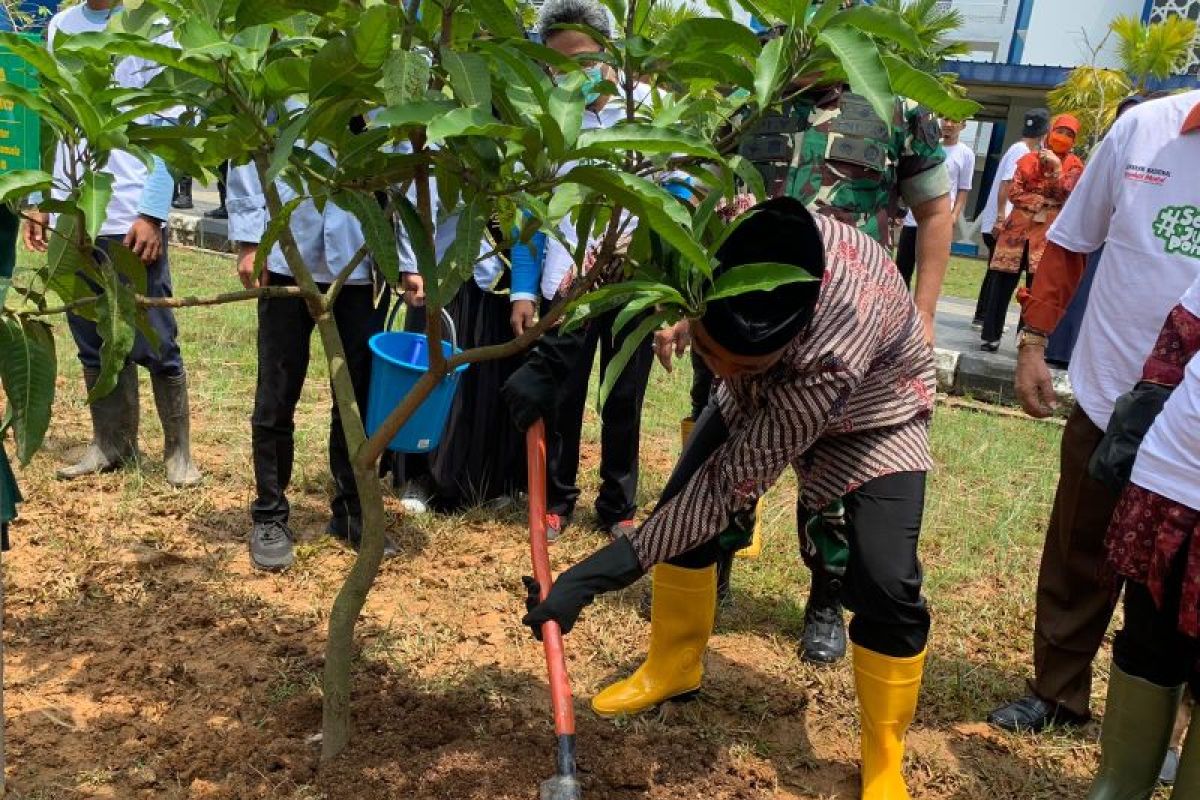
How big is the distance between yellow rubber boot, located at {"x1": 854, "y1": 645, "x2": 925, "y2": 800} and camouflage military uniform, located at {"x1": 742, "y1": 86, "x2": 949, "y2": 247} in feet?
3.86

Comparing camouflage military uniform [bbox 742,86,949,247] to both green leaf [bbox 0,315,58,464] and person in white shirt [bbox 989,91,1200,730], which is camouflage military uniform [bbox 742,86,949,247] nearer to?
person in white shirt [bbox 989,91,1200,730]

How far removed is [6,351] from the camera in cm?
177

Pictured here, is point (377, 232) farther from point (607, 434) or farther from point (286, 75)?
point (607, 434)

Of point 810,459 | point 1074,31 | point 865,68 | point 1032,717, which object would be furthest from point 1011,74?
point 865,68

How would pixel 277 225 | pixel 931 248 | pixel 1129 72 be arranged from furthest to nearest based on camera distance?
pixel 1129 72 → pixel 931 248 → pixel 277 225

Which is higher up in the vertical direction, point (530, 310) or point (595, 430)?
point (530, 310)

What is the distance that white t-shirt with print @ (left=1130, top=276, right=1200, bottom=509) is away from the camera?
181 centimetres

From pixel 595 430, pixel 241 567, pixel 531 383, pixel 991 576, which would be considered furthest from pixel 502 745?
pixel 595 430

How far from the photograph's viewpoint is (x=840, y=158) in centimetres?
279

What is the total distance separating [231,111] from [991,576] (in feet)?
10.2

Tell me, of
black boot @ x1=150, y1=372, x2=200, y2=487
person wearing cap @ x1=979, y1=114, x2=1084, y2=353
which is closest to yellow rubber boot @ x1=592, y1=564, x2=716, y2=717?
black boot @ x1=150, y1=372, x2=200, y2=487

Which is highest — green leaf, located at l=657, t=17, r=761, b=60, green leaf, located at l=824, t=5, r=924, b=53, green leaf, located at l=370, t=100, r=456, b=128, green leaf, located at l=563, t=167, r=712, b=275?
green leaf, located at l=824, t=5, r=924, b=53

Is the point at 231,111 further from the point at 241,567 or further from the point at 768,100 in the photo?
the point at 241,567

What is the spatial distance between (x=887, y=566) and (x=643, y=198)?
1.21 metres
